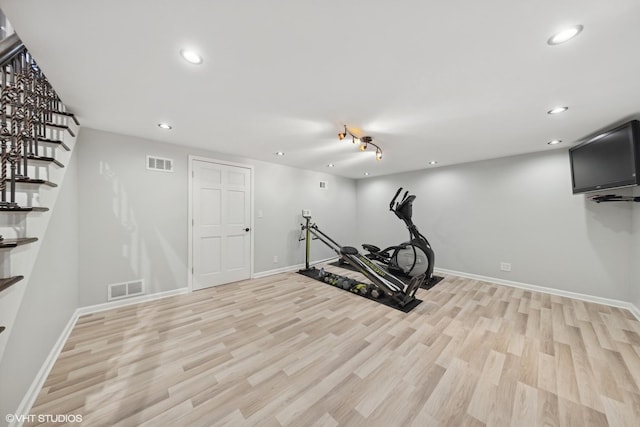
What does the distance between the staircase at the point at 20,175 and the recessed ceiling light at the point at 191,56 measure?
0.92 meters

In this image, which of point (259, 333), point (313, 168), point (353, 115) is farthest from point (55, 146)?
point (313, 168)

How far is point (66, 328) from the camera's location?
2.24 m

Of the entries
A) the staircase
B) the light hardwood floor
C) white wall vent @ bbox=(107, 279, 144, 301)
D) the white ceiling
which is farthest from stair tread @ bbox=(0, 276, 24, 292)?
white wall vent @ bbox=(107, 279, 144, 301)

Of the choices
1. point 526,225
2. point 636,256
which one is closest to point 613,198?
point 636,256

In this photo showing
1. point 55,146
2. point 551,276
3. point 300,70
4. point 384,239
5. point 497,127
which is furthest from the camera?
point 384,239

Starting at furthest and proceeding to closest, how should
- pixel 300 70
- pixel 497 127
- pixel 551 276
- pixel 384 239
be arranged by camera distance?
pixel 384 239
pixel 551 276
pixel 497 127
pixel 300 70

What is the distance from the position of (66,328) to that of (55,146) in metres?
1.87

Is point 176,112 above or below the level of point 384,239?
above

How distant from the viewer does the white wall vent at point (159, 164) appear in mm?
3111

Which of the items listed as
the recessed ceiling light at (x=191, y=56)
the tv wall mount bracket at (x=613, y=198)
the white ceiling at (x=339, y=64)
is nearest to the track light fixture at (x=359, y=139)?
the white ceiling at (x=339, y=64)

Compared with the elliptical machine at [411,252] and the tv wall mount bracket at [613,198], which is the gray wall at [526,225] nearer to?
the tv wall mount bracket at [613,198]

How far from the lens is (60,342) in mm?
2041

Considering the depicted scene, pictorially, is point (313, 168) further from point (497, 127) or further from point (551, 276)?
point (551, 276)

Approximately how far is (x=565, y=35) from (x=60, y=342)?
4.59 metres
